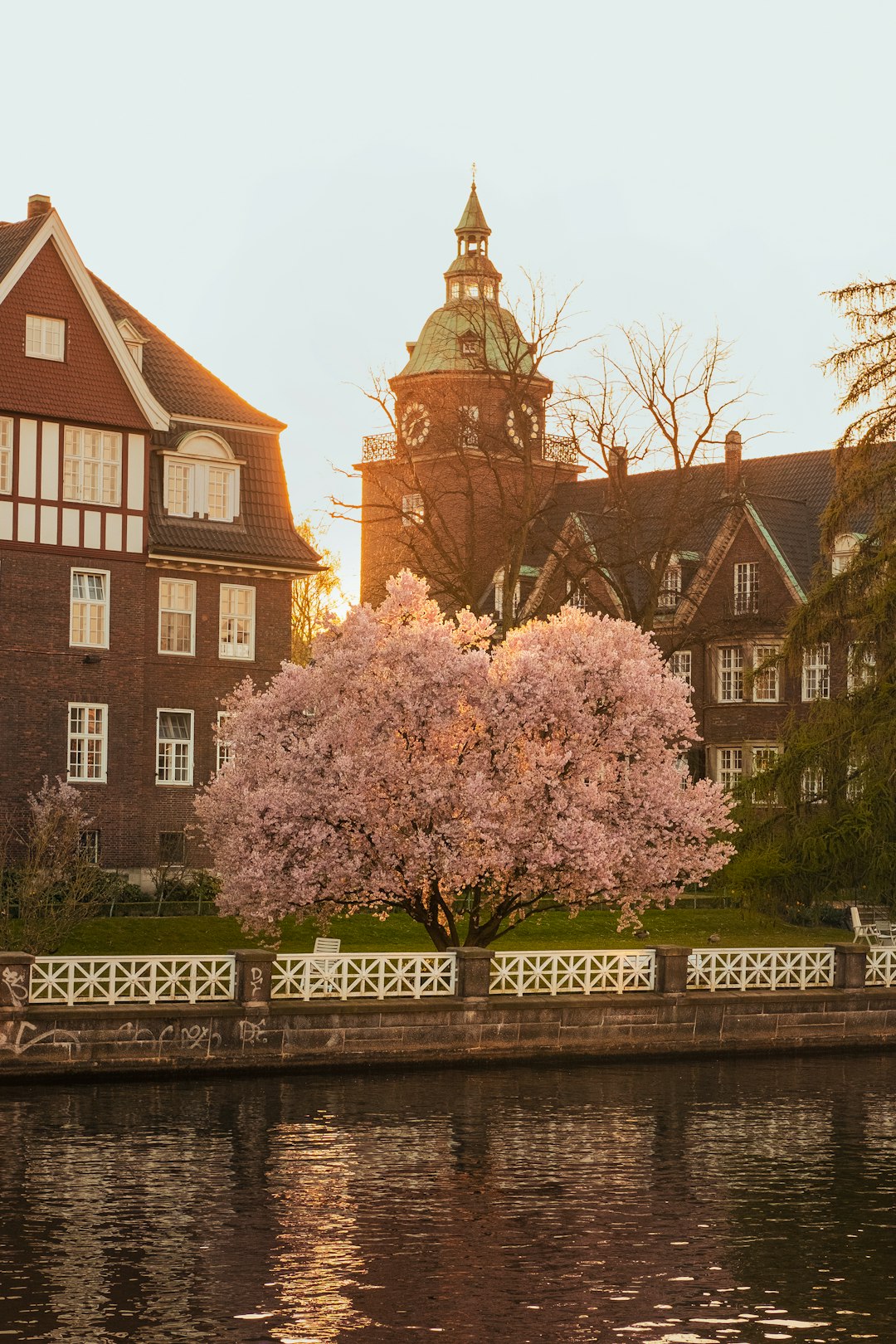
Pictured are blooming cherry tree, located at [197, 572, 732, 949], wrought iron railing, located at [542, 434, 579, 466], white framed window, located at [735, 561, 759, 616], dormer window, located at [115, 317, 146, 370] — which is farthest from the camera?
white framed window, located at [735, 561, 759, 616]

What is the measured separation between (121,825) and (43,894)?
9.24 meters

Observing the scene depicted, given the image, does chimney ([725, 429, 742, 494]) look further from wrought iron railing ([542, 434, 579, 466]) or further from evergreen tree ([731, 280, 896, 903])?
evergreen tree ([731, 280, 896, 903])

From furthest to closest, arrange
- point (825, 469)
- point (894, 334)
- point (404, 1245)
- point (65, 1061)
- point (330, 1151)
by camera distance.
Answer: point (825, 469) → point (894, 334) → point (65, 1061) → point (330, 1151) → point (404, 1245)

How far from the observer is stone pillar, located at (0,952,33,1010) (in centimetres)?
2822

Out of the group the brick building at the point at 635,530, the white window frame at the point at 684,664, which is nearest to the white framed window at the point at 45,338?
the brick building at the point at 635,530

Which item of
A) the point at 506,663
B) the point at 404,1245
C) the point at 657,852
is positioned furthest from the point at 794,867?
the point at 404,1245

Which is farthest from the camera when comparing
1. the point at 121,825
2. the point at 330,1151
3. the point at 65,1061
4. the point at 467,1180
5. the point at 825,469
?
the point at 825,469

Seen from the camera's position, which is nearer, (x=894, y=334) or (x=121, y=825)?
(x=894, y=334)

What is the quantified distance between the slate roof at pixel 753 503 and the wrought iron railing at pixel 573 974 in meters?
28.9

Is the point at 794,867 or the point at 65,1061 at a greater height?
the point at 794,867

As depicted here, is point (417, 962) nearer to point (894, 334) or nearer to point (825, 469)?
point (894, 334)

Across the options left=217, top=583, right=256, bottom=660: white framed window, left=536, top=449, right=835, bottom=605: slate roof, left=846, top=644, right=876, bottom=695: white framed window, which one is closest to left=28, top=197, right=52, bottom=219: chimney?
left=217, top=583, right=256, bottom=660: white framed window

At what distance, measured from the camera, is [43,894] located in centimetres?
3797

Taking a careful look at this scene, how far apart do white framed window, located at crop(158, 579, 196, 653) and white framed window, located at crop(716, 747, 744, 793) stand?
72.3 ft
